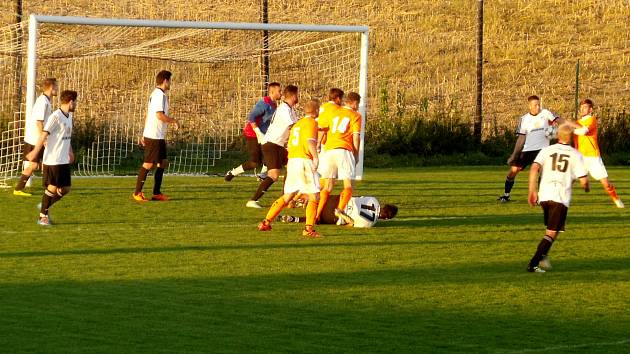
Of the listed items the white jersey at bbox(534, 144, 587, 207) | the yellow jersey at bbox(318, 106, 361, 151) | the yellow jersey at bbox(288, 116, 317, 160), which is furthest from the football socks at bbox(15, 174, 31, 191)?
the white jersey at bbox(534, 144, 587, 207)

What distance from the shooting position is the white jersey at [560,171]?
13.3 m

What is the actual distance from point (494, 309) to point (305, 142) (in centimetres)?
516

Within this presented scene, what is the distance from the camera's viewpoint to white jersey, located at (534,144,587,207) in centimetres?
1332

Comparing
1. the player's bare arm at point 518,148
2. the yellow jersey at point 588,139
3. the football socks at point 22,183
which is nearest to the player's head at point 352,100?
the player's bare arm at point 518,148

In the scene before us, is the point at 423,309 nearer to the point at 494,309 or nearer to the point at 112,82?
the point at 494,309

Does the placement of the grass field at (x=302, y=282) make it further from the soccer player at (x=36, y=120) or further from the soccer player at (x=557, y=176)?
the soccer player at (x=557, y=176)

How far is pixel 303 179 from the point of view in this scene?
52.9ft

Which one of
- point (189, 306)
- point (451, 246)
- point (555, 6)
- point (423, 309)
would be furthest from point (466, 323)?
point (555, 6)

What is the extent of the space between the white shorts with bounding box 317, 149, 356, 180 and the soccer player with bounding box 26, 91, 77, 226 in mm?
3381

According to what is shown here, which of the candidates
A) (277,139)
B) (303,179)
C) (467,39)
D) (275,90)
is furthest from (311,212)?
(467,39)

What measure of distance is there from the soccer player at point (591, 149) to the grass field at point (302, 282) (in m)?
0.40

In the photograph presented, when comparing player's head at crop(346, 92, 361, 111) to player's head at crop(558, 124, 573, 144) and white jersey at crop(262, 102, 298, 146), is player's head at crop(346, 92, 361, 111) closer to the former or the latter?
white jersey at crop(262, 102, 298, 146)

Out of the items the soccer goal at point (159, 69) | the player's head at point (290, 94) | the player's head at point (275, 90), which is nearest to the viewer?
the player's head at point (290, 94)

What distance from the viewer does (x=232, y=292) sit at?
12.1 meters
